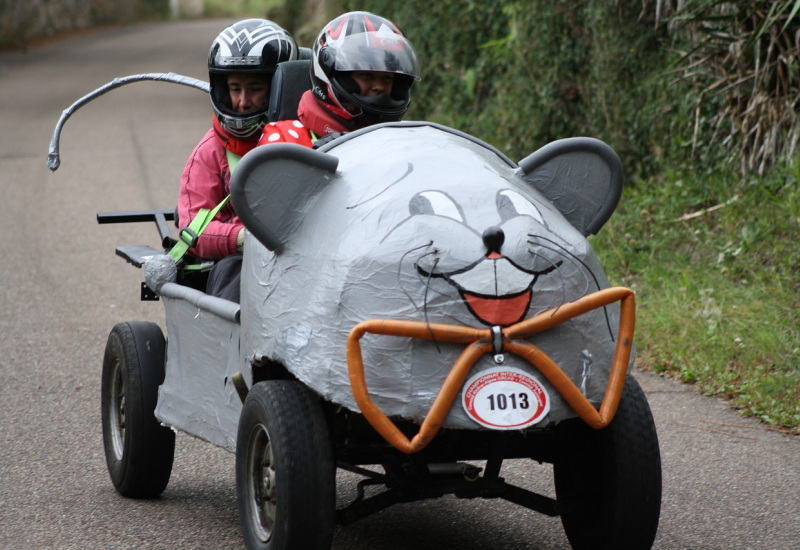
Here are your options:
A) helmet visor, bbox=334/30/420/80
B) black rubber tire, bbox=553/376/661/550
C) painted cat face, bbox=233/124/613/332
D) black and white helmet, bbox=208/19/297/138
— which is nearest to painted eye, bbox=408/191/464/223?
painted cat face, bbox=233/124/613/332

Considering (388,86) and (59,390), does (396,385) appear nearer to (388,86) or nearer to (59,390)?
(388,86)

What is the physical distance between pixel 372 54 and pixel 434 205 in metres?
1.02

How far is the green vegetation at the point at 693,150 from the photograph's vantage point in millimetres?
6215

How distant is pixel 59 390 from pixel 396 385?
3.73 m

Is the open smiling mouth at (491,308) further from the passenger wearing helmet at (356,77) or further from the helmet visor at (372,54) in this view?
the helmet visor at (372,54)

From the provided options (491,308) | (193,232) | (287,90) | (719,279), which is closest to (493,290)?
(491,308)

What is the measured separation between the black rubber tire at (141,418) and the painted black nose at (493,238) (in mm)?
1859

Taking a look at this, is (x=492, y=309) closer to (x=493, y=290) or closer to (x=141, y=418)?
(x=493, y=290)

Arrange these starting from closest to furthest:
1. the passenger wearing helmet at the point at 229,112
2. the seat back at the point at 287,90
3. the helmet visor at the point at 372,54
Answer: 1. the helmet visor at the point at 372,54
2. the seat back at the point at 287,90
3. the passenger wearing helmet at the point at 229,112

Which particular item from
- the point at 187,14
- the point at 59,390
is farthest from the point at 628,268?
the point at 187,14

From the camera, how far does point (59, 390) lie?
629 centimetres

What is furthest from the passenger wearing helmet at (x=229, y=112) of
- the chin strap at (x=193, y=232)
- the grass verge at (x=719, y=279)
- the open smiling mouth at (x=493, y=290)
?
the grass verge at (x=719, y=279)

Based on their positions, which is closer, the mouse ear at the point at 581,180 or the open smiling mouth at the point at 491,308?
the open smiling mouth at the point at 491,308

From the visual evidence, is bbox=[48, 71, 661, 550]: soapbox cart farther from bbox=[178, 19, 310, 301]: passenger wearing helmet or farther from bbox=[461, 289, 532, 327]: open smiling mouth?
bbox=[178, 19, 310, 301]: passenger wearing helmet
